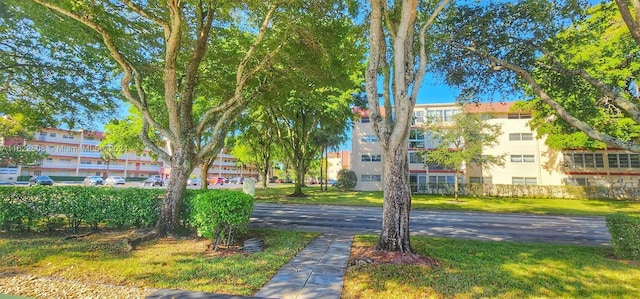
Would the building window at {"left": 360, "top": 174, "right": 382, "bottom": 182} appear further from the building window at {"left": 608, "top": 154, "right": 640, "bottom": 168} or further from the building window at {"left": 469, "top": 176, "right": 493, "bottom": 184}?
the building window at {"left": 608, "top": 154, "right": 640, "bottom": 168}

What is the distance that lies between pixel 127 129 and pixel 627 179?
158ft

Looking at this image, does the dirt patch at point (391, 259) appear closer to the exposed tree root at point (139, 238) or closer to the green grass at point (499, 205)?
the exposed tree root at point (139, 238)

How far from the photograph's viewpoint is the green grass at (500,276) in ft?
14.8

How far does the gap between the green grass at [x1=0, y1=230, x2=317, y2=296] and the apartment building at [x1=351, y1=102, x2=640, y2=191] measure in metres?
24.5

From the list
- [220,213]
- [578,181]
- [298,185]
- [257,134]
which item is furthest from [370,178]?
[220,213]

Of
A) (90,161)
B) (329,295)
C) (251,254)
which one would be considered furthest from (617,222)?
(90,161)

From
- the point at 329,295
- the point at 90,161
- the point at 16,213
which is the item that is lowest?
the point at 329,295

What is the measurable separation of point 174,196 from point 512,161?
3557 centimetres

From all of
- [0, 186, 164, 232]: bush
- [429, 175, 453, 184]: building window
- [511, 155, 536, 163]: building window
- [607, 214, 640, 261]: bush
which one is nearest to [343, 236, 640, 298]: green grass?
[607, 214, 640, 261]: bush

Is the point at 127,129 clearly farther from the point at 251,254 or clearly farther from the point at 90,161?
the point at 90,161

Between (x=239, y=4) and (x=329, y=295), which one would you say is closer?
(x=329, y=295)

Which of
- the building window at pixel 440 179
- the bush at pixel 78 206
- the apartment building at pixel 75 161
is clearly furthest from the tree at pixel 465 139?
the apartment building at pixel 75 161

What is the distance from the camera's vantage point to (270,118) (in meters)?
26.0

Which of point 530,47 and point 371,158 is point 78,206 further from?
point 371,158
